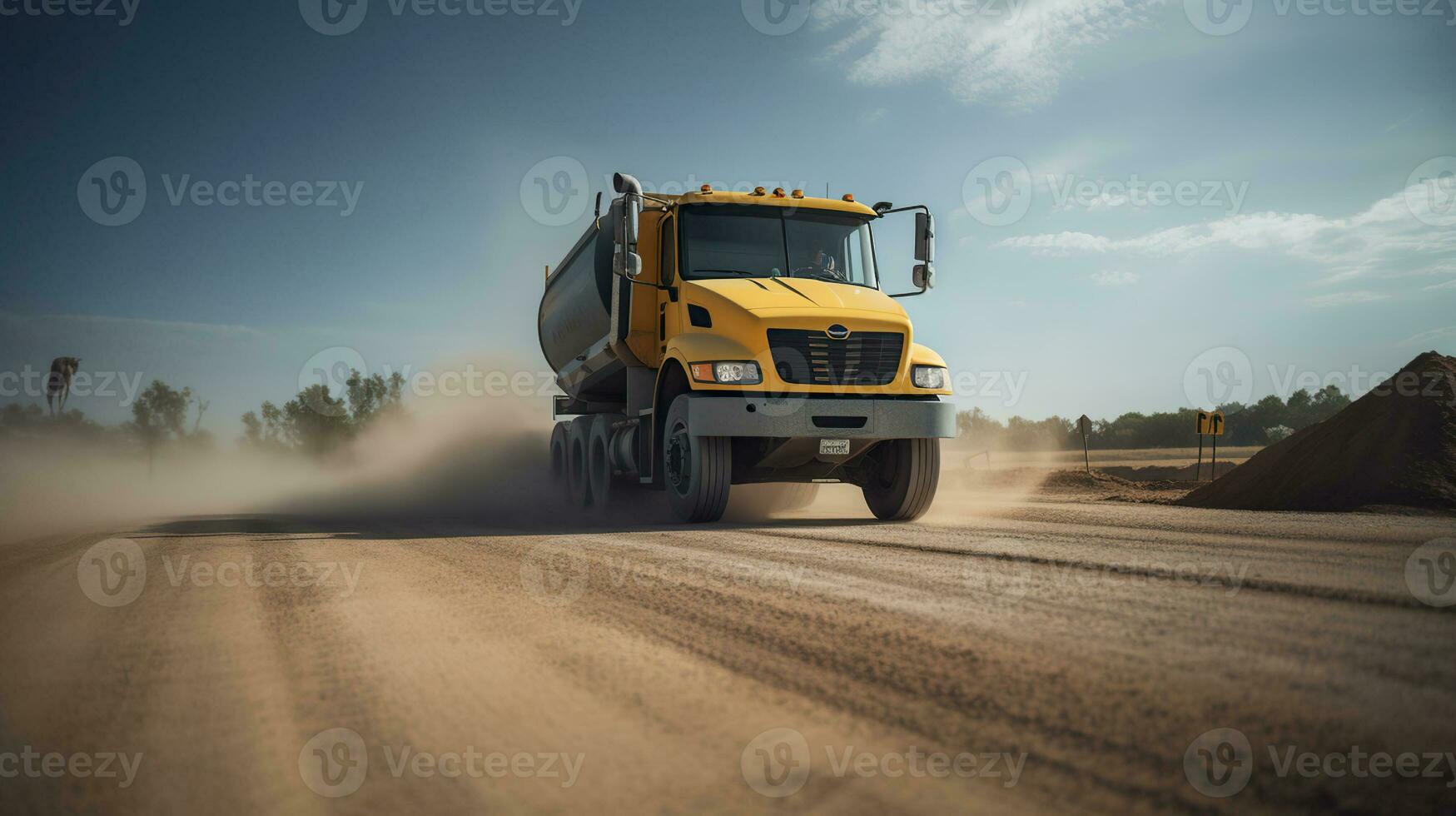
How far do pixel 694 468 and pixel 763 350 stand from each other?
147 centimetres

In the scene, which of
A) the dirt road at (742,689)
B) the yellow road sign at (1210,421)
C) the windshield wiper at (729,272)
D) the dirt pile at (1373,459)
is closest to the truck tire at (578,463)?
the windshield wiper at (729,272)

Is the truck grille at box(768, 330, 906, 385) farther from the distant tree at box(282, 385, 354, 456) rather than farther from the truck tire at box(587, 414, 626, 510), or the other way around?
the distant tree at box(282, 385, 354, 456)

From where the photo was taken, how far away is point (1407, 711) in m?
2.03

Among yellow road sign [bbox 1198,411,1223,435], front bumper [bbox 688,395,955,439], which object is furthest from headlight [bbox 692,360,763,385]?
yellow road sign [bbox 1198,411,1223,435]

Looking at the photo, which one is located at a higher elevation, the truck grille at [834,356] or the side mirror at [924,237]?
the side mirror at [924,237]

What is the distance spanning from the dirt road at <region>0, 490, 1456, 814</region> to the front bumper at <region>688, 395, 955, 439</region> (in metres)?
3.54

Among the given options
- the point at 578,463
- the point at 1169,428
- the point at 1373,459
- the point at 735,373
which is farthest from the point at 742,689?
the point at 1169,428

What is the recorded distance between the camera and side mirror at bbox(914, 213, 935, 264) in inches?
389

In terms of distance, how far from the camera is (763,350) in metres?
8.23

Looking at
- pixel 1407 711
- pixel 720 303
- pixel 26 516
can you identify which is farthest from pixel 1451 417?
pixel 26 516

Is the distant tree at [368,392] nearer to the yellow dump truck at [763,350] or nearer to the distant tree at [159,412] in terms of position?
the distant tree at [159,412]

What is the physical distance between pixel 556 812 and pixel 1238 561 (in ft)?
14.5

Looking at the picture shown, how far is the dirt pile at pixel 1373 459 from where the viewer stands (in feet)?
32.8

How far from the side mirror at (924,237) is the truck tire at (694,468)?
3523 millimetres
